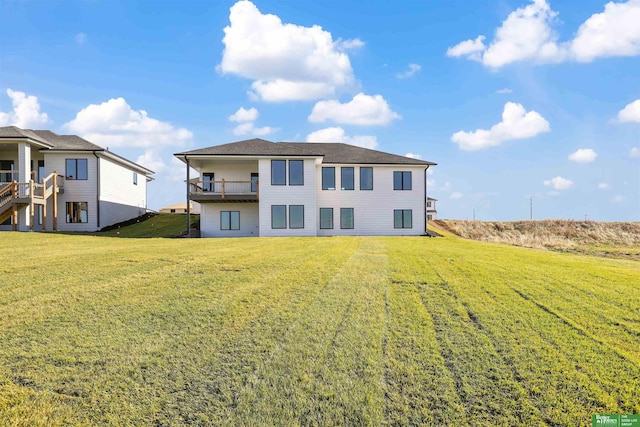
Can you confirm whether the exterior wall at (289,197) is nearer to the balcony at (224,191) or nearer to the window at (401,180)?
the balcony at (224,191)

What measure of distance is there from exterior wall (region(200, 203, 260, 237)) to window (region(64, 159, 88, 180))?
28.9 feet

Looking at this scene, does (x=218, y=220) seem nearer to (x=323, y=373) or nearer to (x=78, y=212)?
(x=78, y=212)

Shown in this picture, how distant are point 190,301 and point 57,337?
198cm

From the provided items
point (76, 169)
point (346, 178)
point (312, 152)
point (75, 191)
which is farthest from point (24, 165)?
point (346, 178)

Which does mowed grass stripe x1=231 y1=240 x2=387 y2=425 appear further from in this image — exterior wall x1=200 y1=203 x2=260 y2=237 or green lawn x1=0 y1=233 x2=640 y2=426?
exterior wall x1=200 y1=203 x2=260 y2=237

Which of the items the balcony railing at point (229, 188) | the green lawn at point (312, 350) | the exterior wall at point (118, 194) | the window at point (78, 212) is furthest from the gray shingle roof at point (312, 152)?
the green lawn at point (312, 350)

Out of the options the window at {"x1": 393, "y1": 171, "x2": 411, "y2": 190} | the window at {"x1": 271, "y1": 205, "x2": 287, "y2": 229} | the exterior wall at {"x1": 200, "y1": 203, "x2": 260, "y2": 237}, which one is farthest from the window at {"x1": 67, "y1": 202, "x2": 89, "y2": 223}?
the window at {"x1": 393, "y1": 171, "x2": 411, "y2": 190}

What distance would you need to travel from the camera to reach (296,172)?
22812 millimetres

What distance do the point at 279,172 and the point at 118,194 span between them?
46.4 ft

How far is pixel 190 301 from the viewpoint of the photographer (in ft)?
21.2

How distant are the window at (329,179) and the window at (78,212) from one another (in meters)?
16.6

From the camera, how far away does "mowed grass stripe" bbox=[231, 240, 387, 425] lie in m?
3.60

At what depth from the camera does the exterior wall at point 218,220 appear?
23891mm

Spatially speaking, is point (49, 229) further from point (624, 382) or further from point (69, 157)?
point (624, 382)
